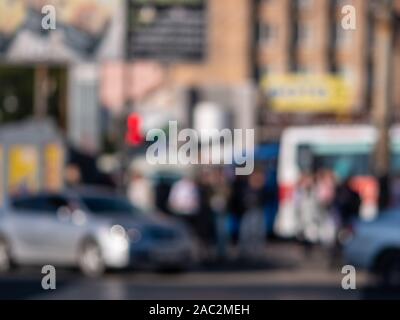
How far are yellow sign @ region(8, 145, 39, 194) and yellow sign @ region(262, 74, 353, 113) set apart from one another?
104ft

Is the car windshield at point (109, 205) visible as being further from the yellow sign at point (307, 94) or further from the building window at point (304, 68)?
the building window at point (304, 68)

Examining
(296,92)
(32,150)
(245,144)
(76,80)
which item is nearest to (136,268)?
(245,144)

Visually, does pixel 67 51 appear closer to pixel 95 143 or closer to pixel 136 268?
pixel 136 268

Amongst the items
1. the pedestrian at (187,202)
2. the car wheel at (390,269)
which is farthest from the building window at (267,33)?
the car wheel at (390,269)

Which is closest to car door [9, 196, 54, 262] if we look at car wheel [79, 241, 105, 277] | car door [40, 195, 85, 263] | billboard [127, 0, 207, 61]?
car door [40, 195, 85, 263]

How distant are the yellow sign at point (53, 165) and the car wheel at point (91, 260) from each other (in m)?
8.23

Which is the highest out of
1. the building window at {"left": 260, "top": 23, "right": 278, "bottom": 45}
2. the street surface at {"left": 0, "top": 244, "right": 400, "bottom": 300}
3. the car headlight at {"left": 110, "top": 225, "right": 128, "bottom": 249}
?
the building window at {"left": 260, "top": 23, "right": 278, "bottom": 45}

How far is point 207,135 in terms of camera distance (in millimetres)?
31891

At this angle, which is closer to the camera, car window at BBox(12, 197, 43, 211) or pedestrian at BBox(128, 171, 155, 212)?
car window at BBox(12, 197, 43, 211)

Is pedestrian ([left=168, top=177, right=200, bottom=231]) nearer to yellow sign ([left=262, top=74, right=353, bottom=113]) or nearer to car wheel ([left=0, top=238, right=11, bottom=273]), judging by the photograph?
car wheel ([left=0, top=238, right=11, bottom=273])

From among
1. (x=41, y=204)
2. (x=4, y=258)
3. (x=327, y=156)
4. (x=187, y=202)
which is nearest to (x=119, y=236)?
(x=41, y=204)

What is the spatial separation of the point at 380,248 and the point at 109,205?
625cm

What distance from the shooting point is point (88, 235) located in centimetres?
2275

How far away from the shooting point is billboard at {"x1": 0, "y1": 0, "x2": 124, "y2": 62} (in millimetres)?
22469
